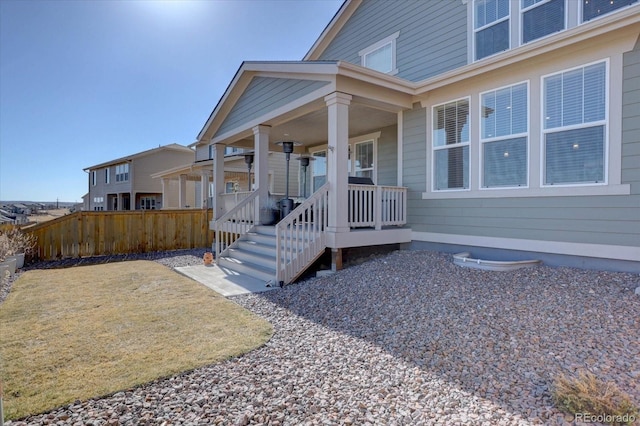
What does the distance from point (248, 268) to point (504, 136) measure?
17.7ft

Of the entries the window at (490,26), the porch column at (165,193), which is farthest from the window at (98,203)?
the window at (490,26)

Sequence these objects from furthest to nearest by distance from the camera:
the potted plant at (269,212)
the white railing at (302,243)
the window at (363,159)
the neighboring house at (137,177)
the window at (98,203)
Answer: the window at (98,203) < the neighboring house at (137,177) < the window at (363,159) < the potted plant at (269,212) < the white railing at (302,243)

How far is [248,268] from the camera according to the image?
710cm

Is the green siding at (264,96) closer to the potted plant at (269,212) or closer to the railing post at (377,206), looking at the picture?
the potted plant at (269,212)

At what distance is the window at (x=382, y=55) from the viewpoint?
29.3ft

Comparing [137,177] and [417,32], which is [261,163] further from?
[137,177]

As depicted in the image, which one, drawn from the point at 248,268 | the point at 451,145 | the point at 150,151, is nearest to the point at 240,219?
the point at 248,268

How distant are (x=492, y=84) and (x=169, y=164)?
24884 millimetres

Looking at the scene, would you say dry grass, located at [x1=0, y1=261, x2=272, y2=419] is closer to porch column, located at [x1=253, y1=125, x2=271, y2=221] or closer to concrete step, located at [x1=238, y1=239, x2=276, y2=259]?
concrete step, located at [x1=238, y1=239, x2=276, y2=259]

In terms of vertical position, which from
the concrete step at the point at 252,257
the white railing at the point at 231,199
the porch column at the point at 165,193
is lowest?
the concrete step at the point at 252,257

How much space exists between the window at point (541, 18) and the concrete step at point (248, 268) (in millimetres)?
6420

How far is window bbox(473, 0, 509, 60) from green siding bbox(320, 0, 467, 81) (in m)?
0.27

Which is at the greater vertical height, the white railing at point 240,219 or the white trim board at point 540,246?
the white railing at point 240,219

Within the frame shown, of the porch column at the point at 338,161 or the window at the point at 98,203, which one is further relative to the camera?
the window at the point at 98,203
